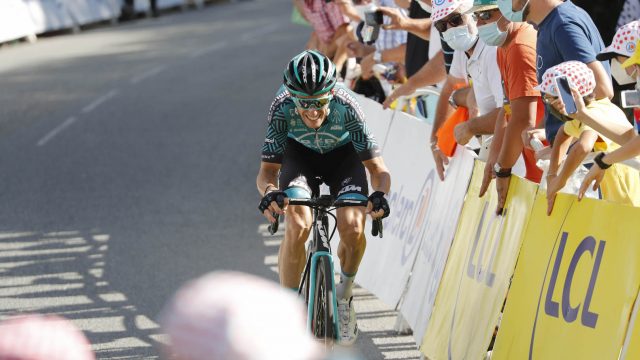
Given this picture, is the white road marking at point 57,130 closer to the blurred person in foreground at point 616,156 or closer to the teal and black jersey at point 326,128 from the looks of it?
the teal and black jersey at point 326,128

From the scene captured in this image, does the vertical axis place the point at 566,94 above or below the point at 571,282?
above

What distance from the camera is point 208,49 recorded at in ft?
Answer: 92.8

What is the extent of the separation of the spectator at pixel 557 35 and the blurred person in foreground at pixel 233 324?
14.6ft

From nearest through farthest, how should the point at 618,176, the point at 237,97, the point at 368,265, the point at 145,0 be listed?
the point at 618,176, the point at 368,265, the point at 237,97, the point at 145,0

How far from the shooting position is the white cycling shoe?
7.18 m

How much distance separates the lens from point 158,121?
60.4 ft

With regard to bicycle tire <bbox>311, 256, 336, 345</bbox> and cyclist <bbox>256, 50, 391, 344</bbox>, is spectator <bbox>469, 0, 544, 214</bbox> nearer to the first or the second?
cyclist <bbox>256, 50, 391, 344</bbox>

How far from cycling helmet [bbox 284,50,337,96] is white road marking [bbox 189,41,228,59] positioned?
20120 mm

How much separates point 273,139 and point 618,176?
2133 mm

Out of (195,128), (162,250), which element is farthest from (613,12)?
(195,128)

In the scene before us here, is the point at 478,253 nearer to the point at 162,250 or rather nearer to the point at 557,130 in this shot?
the point at 557,130

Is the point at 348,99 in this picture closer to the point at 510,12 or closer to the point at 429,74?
the point at 510,12

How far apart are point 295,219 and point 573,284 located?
1959mm

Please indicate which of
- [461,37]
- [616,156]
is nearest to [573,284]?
[616,156]
